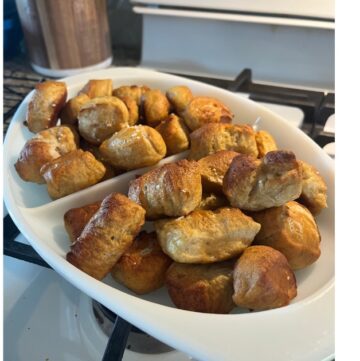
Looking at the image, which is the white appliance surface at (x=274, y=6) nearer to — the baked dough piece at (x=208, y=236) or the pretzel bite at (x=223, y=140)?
the pretzel bite at (x=223, y=140)

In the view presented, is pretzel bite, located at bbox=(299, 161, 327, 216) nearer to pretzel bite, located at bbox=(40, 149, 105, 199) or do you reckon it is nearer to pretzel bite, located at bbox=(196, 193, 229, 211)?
pretzel bite, located at bbox=(196, 193, 229, 211)

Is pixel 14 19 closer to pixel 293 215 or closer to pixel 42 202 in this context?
pixel 42 202

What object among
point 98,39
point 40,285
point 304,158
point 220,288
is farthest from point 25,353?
point 98,39

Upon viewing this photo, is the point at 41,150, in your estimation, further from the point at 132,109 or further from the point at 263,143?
the point at 263,143

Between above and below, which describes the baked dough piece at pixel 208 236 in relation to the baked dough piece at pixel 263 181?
below

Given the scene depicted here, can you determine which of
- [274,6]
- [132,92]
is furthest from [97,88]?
[274,6]

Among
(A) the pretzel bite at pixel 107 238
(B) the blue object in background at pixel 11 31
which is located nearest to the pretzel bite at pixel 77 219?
(A) the pretzel bite at pixel 107 238
